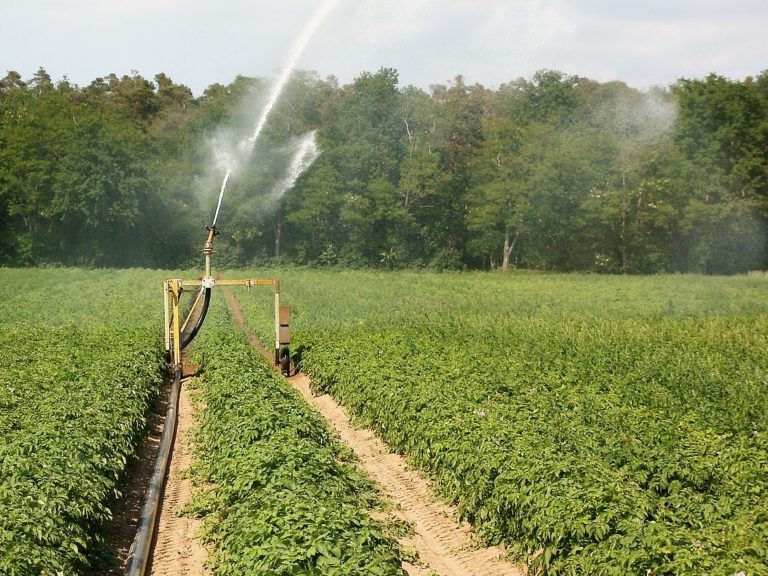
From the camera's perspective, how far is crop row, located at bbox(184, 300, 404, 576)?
759 centimetres

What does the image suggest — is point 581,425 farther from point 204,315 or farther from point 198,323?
point 198,323

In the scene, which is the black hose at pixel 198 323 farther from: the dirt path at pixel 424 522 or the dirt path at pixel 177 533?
the dirt path at pixel 177 533

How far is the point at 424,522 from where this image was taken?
1105cm

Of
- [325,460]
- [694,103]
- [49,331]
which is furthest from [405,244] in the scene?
[325,460]

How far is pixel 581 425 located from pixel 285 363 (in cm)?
1118

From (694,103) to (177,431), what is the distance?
229ft

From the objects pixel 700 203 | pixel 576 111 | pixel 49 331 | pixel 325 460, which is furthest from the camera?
pixel 576 111

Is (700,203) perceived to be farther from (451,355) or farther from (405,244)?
(451,355)

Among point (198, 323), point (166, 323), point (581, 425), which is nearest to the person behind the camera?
point (581, 425)

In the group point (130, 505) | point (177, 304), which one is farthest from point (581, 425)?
point (177, 304)

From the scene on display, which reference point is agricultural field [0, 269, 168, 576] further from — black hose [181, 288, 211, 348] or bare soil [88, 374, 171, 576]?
black hose [181, 288, 211, 348]

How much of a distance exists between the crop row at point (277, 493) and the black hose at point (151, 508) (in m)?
0.52

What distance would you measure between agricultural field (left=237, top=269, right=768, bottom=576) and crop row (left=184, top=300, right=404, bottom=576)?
4.85 feet

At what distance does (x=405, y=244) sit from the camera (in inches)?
3063
